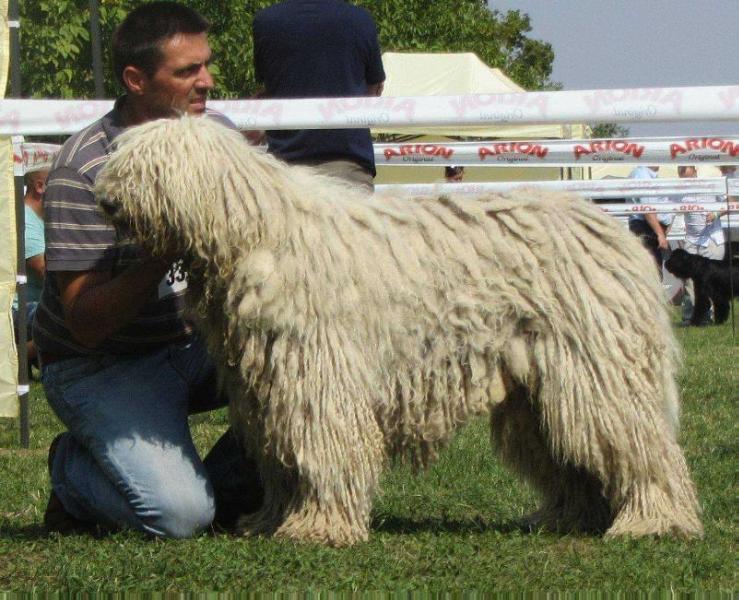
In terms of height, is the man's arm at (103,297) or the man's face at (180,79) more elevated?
the man's face at (180,79)

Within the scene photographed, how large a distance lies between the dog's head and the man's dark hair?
38.9 ft

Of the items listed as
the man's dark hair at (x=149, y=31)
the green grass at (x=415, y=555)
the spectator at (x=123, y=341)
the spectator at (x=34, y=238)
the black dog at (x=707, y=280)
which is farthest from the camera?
the black dog at (x=707, y=280)

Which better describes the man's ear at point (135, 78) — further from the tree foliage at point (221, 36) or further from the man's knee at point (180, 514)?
the tree foliage at point (221, 36)

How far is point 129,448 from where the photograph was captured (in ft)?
14.5

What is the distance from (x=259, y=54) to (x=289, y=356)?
2.34m

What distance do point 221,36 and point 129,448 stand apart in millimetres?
14241

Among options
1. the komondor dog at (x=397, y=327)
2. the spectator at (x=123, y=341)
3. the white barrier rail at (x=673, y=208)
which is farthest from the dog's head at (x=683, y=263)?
the spectator at (x=123, y=341)

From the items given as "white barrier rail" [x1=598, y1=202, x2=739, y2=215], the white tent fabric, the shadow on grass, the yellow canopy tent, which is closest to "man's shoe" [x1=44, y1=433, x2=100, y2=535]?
the shadow on grass

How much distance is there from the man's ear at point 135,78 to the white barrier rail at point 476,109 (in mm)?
998

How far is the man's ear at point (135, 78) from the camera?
4.45 m

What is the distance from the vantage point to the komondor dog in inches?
157

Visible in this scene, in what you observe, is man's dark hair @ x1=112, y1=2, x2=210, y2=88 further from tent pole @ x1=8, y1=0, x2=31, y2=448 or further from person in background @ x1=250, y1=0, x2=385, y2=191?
tent pole @ x1=8, y1=0, x2=31, y2=448

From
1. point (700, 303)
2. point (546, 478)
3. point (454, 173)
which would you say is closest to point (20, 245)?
point (546, 478)

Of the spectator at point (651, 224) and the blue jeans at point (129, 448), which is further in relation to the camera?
the spectator at point (651, 224)
